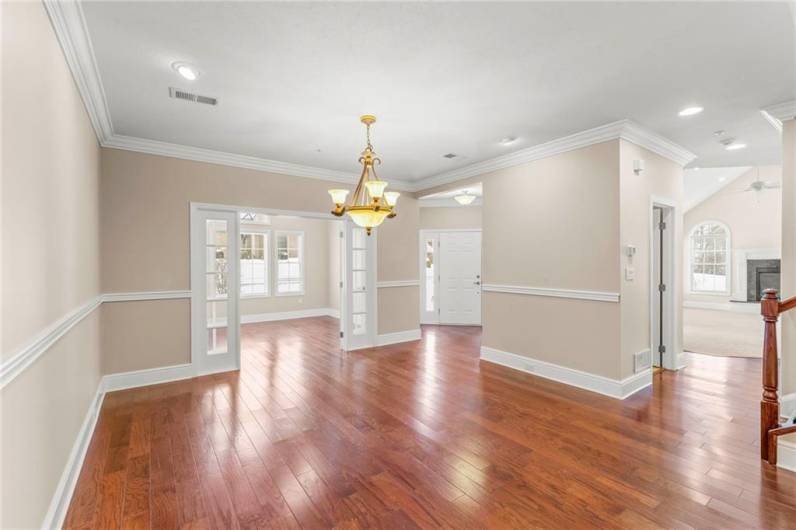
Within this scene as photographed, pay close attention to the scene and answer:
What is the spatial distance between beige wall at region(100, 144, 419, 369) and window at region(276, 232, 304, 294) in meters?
3.91

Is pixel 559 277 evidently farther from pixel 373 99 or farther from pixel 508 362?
pixel 373 99

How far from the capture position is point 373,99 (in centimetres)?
315

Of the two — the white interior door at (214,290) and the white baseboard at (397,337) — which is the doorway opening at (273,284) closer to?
the white interior door at (214,290)

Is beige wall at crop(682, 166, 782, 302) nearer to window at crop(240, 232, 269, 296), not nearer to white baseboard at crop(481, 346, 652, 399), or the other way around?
white baseboard at crop(481, 346, 652, 399)

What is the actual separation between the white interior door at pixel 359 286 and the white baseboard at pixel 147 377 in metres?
2.25

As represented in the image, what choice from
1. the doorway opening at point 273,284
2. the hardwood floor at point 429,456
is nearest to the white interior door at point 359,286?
the doorway opening at point 273,284

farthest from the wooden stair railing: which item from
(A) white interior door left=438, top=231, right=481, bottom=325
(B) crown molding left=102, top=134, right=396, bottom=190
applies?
(A) white interior door left=438, top=231, right=481, bottom=325

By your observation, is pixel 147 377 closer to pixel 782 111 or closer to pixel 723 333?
pixel 782 111

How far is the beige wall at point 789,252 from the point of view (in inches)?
115

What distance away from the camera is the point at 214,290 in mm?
4781

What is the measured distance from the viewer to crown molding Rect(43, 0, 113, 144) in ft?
6.47

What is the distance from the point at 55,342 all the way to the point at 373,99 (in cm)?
275

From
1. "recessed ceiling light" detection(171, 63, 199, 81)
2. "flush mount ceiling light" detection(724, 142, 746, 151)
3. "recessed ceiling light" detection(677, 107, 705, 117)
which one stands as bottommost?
"recessed ceiling light" detection(677, 107, 705, 117)

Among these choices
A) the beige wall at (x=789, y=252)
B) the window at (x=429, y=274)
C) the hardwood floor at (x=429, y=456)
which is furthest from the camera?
the window at (x=429, y=274)
